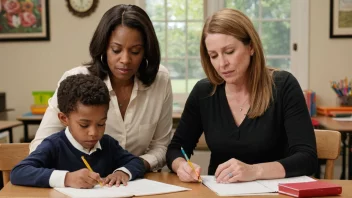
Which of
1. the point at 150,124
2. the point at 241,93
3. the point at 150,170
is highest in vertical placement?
the point at 241,93

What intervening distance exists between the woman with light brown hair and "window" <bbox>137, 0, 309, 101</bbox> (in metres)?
2.85

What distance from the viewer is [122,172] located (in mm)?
1721

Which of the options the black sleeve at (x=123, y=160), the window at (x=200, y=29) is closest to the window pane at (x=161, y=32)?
the window at (x=200, y=29)

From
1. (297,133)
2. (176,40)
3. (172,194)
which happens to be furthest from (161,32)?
(172,194)

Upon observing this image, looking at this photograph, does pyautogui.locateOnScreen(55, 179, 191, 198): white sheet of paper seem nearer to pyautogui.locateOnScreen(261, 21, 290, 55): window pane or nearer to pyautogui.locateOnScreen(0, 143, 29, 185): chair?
pyautogui.locateOnScreen(0, 143, 29, 185): chair

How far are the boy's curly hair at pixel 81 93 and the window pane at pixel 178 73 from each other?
3.23 metres

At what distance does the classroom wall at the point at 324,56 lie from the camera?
187 inches

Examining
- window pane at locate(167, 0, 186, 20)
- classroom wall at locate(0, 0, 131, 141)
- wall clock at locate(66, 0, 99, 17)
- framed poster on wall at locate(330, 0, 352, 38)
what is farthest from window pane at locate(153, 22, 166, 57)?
framed poster on wall at locate(330, 0, 352, 38)

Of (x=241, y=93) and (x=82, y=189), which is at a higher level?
(x=241, y=93)

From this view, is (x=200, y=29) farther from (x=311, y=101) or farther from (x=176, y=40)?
(x=311, y=101)

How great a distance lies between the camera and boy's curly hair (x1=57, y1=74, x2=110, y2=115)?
173 centimetres

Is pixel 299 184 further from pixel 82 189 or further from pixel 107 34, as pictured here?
pixel 107 34

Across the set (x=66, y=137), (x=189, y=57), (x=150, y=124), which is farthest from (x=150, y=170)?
(x=189, y=57)

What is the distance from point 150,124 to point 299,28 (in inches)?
119
